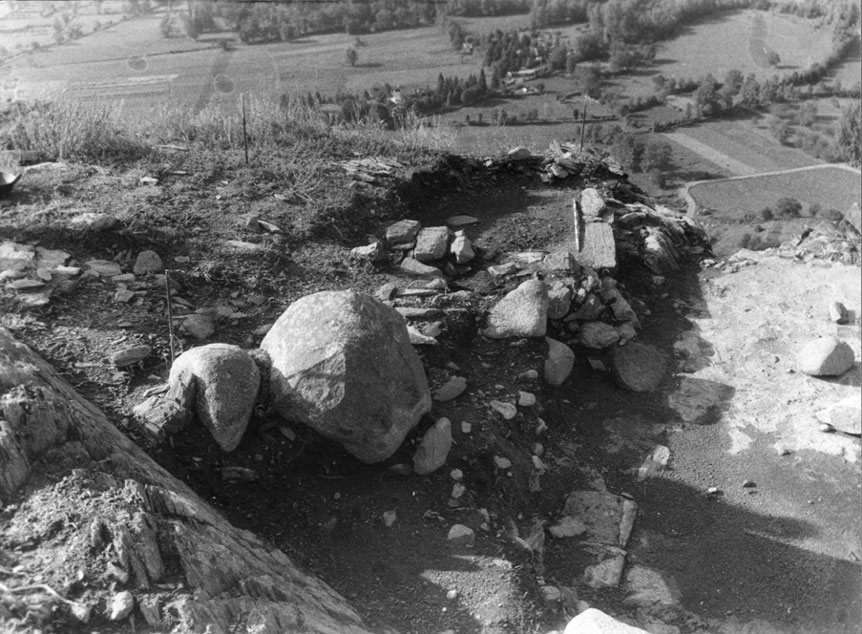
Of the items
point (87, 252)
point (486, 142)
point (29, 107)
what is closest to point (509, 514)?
point (87, 252)

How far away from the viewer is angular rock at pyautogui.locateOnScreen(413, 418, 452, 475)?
5.03 m

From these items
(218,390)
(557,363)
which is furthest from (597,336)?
(218,390)

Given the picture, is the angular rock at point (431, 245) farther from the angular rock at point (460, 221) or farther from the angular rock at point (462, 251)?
the angular rock at point (460, 221)

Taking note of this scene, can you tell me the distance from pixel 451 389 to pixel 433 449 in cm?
81

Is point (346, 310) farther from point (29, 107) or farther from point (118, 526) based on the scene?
point (29, 107)

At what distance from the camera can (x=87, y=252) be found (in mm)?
6285

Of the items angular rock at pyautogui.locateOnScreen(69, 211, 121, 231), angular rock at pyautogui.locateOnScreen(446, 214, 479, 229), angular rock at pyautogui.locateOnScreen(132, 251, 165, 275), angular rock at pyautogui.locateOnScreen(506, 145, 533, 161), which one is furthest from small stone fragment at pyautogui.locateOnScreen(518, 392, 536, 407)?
angular rock at pyautogui.locateOnScreen(506, 145, 533, 161)

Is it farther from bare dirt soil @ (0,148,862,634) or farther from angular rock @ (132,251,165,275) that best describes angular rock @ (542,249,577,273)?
angular rock @ (132,251,165,275)

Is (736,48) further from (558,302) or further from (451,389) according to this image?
(451,389)

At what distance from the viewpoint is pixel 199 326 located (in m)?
5.63

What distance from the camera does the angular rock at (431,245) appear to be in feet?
24.7

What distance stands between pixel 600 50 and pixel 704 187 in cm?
380

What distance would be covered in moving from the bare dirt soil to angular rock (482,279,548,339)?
5.1 inches

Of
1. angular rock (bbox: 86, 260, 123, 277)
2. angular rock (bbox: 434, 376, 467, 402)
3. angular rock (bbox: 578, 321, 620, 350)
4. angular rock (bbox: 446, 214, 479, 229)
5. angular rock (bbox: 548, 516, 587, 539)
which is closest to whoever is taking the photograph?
angular rock (bbox: 548, 516, 587, 539)
